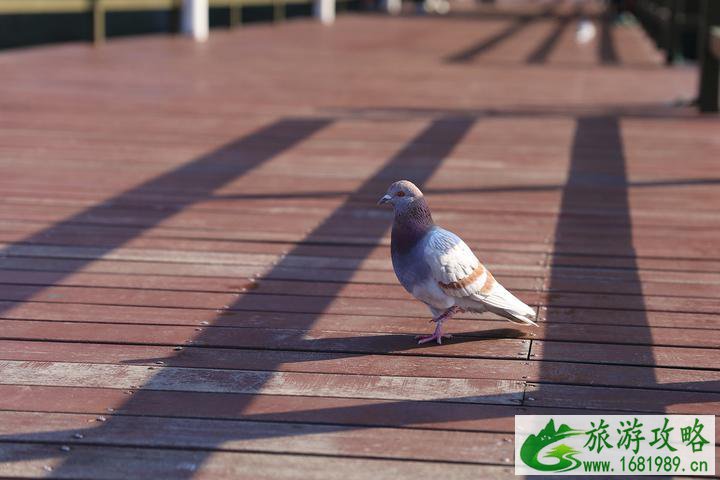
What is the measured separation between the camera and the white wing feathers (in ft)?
11.2

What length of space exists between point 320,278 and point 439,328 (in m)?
0.88

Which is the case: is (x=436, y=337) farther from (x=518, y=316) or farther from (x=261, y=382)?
(x=261, y=382)

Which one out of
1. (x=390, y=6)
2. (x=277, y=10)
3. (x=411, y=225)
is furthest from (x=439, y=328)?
(x=390, y=6)

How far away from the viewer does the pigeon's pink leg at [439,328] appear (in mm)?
3498

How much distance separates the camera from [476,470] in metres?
2.63

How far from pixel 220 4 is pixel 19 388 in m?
17.7

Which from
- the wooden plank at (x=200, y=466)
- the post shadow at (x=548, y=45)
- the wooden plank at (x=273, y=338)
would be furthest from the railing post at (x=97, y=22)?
the wooden plank at (x=200, y=466)

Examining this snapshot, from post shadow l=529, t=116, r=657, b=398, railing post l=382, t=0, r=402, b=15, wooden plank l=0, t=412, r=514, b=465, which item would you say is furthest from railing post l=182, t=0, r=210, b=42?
railing post l=382, t=0, r=402, b=15

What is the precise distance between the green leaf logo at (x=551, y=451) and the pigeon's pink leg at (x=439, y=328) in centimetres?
69

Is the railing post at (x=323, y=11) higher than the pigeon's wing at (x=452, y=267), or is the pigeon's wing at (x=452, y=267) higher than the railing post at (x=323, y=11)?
the pigeon's wing at (x=452, y=267)

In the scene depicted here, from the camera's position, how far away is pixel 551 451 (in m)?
2.73

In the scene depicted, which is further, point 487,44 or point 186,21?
point 487,44

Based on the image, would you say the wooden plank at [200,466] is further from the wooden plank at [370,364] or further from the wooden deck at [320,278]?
the wooden plank at [370,364]

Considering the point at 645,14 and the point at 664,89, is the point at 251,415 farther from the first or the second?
the point at 645,14
